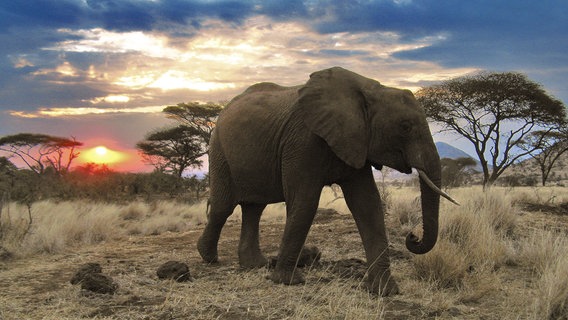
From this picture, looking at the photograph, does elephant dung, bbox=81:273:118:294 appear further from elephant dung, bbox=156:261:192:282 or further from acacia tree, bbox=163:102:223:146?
acacia tree, bbox=163:102:223:146

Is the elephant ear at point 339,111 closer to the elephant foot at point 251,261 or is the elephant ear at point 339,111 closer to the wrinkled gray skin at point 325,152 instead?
the wrinkled gray skin at point 325,152

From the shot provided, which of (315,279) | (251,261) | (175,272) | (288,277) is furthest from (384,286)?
(175,272)

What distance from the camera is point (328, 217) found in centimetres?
1348

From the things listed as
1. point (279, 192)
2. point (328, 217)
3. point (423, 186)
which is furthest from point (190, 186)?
point (423, 186)

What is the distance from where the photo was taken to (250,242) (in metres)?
7.37

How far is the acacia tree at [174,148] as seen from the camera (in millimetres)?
32987

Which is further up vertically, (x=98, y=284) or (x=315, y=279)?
(x=98, y=284)

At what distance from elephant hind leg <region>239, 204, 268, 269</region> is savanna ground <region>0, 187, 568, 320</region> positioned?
210 mm

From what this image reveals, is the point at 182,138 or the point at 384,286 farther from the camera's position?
the point at 182,138

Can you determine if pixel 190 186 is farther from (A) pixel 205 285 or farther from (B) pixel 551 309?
(B) pixel 551 309

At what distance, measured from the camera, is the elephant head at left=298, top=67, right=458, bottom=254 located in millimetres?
5016

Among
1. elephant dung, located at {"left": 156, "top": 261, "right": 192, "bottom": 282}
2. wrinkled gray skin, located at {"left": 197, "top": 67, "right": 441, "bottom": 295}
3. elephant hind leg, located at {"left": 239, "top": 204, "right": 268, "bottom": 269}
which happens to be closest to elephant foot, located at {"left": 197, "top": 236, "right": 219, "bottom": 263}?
elephant hind leg, located at {"left": 239, "top": 204, "right": 268, "bottom": 269}

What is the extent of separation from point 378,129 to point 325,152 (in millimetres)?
684

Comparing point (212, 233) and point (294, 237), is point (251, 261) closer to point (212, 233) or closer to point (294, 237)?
point (212, 233)
